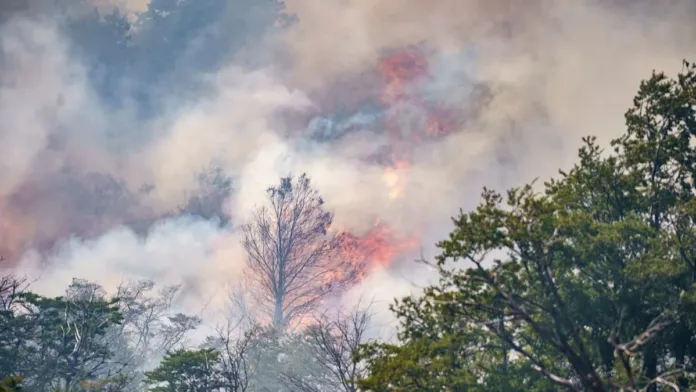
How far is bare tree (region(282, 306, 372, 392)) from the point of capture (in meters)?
19.8

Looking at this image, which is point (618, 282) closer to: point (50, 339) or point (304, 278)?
point (50, 339)

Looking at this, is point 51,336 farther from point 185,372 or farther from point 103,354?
point 185,372

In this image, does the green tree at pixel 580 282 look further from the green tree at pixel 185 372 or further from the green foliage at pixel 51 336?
the green foliage at pixel 51 336

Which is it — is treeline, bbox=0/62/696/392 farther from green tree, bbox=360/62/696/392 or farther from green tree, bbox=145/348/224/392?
green tree, bbox=145/348/224/392

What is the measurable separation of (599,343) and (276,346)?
26244 millimetres

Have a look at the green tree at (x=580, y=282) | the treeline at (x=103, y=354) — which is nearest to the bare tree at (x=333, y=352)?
the treeline at (x=103, y=354)

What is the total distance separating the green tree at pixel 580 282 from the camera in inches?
516

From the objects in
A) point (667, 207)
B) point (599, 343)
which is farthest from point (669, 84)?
point (599, 343)

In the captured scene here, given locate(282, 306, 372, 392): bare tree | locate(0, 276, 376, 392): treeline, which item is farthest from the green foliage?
locate(282, 306, 372, 392): bare tree

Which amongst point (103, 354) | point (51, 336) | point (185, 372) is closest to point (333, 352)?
point (185, 372)

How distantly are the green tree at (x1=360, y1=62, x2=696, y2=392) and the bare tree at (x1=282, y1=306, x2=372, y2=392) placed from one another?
3099 millimetres

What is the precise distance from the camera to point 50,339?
84.8ft

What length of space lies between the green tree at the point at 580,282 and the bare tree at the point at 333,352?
10.2 feet

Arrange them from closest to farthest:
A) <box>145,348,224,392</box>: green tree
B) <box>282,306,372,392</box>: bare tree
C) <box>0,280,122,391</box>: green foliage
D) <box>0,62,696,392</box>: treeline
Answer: <box>0,62,696,392</box>: treeline, <box>282,306,372,392</box>: bare tree, <box>145,348,224,392</box>: green tree, <box>0,280,122,391</box>: green foliage
